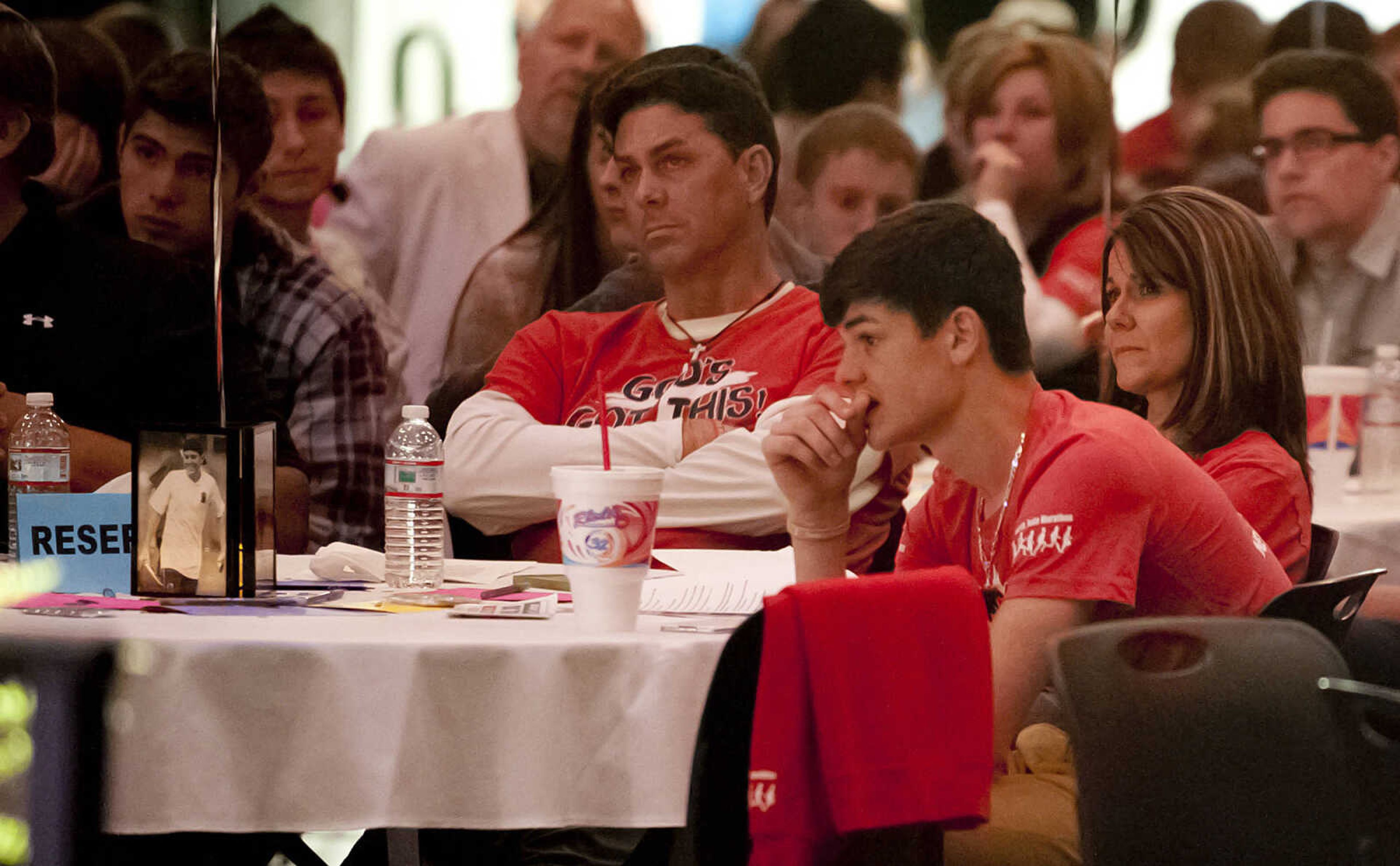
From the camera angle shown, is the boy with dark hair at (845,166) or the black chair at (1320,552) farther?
the boy with dark hair at (845,166)

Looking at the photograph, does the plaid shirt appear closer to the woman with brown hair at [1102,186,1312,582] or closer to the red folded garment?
the woman with brown hair at [1102,186,1312,582]

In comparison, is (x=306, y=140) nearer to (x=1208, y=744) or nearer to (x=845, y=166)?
(x=845, y=166)

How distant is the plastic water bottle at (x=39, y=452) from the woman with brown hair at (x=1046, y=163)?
6.15ft

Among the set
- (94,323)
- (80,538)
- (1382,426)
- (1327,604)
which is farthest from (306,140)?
(1382,426)

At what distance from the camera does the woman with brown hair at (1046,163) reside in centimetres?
274

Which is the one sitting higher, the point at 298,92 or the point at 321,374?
the point at 298,92

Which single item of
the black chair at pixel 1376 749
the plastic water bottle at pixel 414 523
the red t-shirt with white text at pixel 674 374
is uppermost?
the red t-shirt with white text at pixel 674 374

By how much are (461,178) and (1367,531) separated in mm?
2109

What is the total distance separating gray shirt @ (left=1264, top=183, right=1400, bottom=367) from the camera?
2.71 metres

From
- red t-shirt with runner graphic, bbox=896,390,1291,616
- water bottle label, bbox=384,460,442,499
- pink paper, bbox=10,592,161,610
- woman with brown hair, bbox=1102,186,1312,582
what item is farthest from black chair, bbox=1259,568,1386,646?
pink paper, bbox=10,592,161,610

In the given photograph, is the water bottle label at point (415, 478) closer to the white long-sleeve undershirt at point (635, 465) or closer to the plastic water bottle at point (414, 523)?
the plastic water bottle at point (414, 523)

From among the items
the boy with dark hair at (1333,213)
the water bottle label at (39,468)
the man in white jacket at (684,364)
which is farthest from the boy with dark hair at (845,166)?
the water bottle label at (39,468)

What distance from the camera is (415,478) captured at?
1727 mm

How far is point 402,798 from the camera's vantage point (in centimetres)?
121
